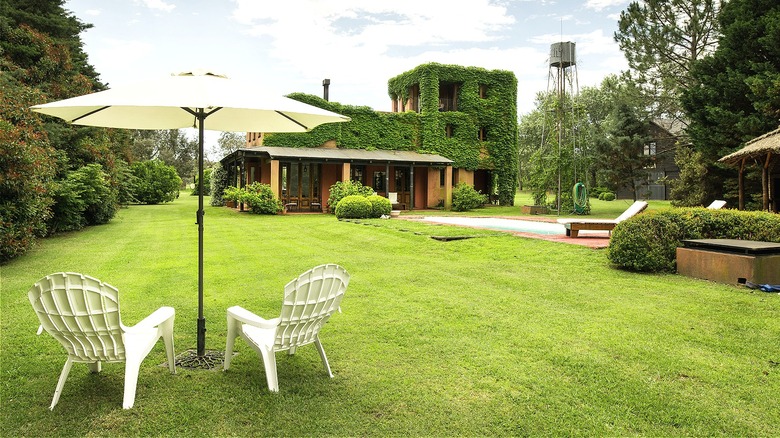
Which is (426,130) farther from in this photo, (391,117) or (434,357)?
(434,357)

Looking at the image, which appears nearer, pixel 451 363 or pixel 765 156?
pixel 451 363

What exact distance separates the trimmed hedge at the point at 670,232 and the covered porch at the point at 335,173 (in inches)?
696

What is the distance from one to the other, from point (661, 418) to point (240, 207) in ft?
76.6

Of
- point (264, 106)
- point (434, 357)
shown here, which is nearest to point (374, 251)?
point (434, 357)

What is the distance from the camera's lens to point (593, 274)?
7.89 metres

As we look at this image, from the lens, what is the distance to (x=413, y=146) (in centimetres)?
3020

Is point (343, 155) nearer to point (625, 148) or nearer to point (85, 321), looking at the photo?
point (625, 148)

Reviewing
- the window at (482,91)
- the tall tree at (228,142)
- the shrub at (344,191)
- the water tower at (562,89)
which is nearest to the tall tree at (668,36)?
the water tower at (562,89)

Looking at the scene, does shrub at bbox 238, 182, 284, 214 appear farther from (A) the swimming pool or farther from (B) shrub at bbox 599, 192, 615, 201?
(B) shrub at bbox 599, 192, 615, 201

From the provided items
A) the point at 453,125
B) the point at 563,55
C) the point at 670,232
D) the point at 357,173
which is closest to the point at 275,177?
the point at 357,173

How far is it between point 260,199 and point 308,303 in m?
19.5

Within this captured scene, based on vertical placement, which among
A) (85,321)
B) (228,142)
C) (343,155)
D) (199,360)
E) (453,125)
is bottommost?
(199,360)

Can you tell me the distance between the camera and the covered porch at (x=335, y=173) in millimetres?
24750

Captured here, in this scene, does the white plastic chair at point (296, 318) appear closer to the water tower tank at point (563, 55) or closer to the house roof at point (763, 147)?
the house roof at point (763, 147)
